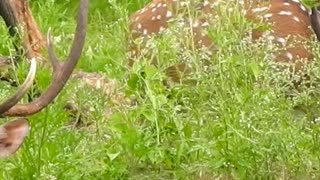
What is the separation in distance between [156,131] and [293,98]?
68 centimetres

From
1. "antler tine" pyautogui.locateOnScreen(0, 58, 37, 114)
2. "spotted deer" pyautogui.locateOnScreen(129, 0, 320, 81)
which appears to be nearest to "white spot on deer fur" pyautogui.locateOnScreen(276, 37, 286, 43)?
"spotted deer" pyautogui.locateOnScreen(129, 0, 320, 81)

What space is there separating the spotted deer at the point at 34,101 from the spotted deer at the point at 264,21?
1.30 meters

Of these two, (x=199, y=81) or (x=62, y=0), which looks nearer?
(x=199, y=81)

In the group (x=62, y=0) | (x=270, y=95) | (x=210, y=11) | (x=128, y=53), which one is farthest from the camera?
(x=62, y=0)

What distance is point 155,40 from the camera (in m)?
6.34

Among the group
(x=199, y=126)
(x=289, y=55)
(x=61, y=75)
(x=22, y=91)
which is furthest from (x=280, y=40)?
(x=22, y=91)

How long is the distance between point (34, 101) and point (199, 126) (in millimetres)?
847

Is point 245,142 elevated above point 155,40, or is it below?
below

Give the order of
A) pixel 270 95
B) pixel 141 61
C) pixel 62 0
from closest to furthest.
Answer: pixel 270 95
pixel 141 61
pixel 62 0

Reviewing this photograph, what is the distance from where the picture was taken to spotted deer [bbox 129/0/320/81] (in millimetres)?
7248

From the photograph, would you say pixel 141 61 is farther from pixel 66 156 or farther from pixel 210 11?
pixel 210 11

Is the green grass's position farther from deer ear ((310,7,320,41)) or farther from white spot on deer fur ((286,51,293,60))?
white spot on deer fur ((286,51,293,60))

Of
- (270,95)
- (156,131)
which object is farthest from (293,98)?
(156,131)

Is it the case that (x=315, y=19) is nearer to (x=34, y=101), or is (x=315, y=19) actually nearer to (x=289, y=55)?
(x=34, y=101)
